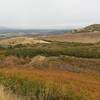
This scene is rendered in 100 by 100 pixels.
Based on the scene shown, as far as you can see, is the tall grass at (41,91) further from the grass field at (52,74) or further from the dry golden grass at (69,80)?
the dry golden grass at (69,80)

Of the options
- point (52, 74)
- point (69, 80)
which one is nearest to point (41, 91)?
point (69, 80)

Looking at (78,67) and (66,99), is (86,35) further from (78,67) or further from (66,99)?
(66,99)

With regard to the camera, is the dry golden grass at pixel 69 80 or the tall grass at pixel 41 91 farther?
the dry golden grass at pixel 69 80

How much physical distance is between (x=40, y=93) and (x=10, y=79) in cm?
293

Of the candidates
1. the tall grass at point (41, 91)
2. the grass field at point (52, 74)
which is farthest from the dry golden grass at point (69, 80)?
the tall grass at point (41, 91)

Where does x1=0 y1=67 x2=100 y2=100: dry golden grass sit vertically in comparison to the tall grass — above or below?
below

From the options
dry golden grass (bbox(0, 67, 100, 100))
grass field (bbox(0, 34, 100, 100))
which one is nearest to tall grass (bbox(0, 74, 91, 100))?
grass field (bbox(0, 34, 100, 100))

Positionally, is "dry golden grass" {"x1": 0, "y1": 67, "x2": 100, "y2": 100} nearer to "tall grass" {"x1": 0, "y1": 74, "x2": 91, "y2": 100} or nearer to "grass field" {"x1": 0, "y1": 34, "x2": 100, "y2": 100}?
"grass field" {"x1": 0, "y1": 34, "x2": 100, "y2": 100}

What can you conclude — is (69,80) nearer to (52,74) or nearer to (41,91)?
(52,74)

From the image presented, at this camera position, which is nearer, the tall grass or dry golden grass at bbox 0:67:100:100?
the tall grass

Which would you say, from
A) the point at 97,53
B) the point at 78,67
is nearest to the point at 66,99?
the point at 78,67

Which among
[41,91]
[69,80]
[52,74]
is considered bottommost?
[52,74]

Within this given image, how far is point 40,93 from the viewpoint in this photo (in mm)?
12438

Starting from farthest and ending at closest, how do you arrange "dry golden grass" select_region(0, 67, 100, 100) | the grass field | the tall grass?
"dry golden grass" select_region(0, 67, 100, 100) < the grass field < the tall grass
